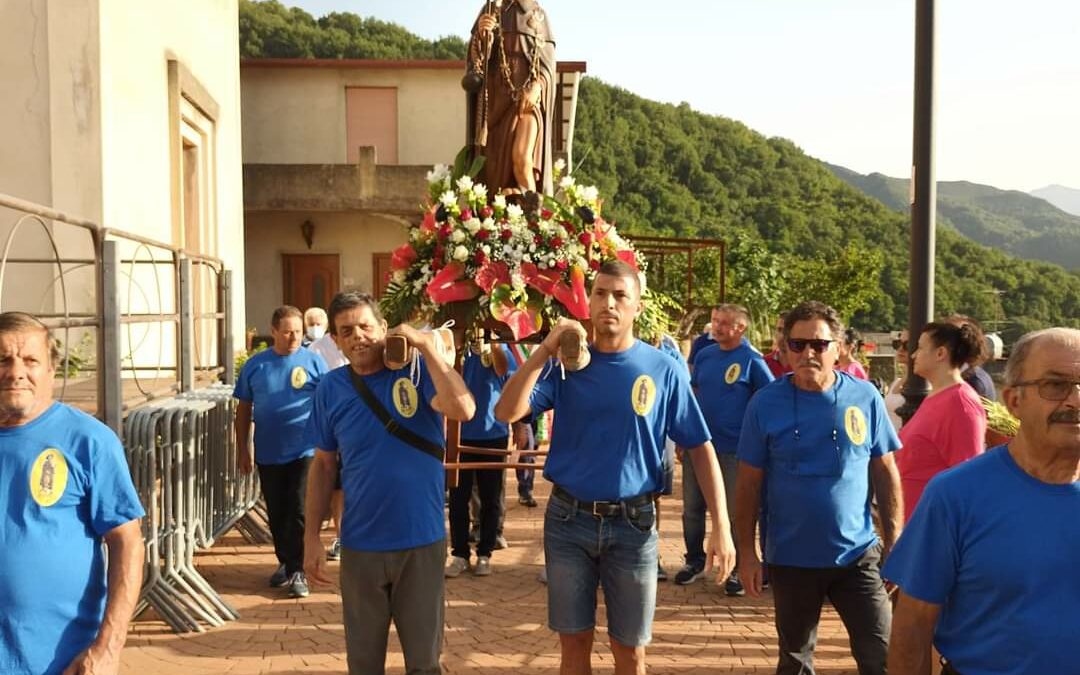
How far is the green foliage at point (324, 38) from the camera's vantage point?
3753 cm

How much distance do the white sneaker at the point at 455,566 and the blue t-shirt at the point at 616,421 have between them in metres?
3.60

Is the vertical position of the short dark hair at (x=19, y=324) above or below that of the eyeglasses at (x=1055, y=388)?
above

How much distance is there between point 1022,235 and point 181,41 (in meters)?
84.9

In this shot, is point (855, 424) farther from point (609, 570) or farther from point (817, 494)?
point (609, 570)

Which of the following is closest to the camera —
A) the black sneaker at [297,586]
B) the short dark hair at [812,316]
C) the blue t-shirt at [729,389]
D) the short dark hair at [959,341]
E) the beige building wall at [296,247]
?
the short dark hair at [812,316]

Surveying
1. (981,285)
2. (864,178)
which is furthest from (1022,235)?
(981,285)

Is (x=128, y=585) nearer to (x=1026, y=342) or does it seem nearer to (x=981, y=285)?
(x=1026, y=342)

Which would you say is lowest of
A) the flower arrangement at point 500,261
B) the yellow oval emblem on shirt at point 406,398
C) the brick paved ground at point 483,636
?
the brick paved ground at point 483,636

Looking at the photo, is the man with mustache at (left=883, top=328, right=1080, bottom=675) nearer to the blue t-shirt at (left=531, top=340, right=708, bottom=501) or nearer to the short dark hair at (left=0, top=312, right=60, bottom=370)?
the blue t-shirt at (left=531, top=340, right=708, bottom=501)

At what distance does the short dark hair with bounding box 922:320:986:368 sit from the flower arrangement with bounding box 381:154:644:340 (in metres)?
1.73

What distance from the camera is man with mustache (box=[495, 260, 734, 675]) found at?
12.9 ft

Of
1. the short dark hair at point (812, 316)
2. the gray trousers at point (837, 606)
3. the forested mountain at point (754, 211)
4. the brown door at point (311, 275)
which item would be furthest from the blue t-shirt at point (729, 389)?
the forested mountain at point (754, 211)

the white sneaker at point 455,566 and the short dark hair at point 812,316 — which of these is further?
the white sneaker at point 455,566

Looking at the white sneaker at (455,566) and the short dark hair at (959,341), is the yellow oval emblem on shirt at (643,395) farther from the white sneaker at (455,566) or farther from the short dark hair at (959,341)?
the white sneaker at (455,566)
